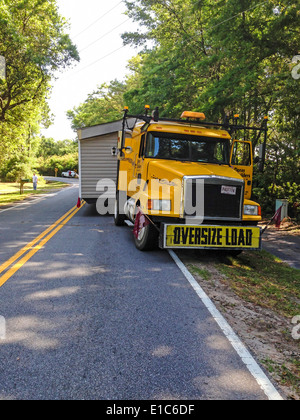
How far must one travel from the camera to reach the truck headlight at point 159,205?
21.6ft

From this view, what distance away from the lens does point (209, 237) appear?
21.4ft

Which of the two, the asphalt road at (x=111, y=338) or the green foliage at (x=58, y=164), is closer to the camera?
the asphalt road at (x=111, y=338)

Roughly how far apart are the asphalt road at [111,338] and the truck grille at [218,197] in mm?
1328

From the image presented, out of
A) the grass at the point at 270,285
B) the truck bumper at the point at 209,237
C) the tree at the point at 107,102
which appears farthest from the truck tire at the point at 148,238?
the tree at the point at 107,102

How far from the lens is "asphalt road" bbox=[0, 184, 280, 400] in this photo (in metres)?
2.71

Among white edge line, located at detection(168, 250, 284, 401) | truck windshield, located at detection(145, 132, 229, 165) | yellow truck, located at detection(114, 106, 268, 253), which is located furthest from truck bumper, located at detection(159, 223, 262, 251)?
truck windshield, located at detection(145, 132, 229, 165)

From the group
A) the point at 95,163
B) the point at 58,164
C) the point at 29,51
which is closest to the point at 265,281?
the point at 95,163

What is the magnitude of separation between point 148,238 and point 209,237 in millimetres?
1332

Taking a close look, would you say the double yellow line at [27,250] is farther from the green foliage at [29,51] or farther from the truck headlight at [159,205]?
the green foliage at [29,51]

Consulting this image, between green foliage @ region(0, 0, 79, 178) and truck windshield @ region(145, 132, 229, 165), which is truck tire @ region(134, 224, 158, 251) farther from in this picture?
green foliage @ region(0, 0, 79, 178)

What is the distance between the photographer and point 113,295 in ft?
15.5

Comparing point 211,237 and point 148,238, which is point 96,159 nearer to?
point 148,238

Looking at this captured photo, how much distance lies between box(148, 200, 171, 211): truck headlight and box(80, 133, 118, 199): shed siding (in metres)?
7.19
